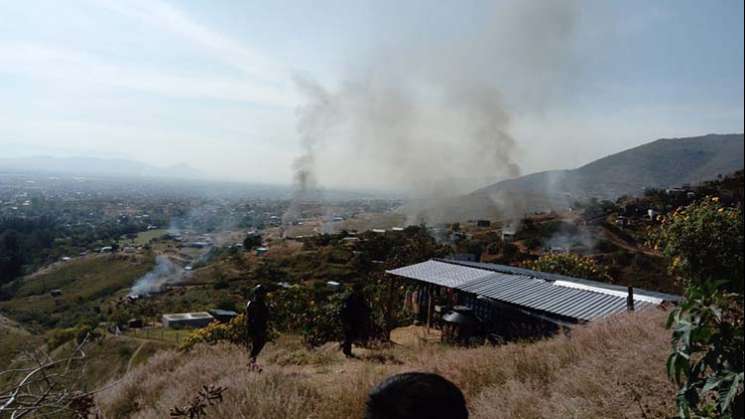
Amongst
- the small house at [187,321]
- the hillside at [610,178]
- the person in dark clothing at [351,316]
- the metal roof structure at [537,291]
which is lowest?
the small house at [187,321]

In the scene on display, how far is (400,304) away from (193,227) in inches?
3033

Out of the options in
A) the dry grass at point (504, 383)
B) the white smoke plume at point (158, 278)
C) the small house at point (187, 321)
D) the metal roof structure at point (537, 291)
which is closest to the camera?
the dry grass at point (504, 383)

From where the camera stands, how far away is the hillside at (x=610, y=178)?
1775 inches

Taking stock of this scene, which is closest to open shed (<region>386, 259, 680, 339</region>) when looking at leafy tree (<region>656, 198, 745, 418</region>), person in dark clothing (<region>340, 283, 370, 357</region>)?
person in dark clothing (<region>340, 283, 370, 357</region>)

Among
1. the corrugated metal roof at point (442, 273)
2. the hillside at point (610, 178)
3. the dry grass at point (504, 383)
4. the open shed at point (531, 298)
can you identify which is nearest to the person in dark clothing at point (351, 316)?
the dry grass at point (504, 383)

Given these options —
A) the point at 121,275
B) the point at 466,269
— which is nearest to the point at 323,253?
the point at 121,275

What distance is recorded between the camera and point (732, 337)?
2.16 m

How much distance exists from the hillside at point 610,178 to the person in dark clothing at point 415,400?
38788mm

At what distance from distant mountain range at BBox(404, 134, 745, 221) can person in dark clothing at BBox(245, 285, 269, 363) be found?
125ft

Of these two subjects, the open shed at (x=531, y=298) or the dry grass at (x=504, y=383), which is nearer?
the dry grass at (x=504, y=383)

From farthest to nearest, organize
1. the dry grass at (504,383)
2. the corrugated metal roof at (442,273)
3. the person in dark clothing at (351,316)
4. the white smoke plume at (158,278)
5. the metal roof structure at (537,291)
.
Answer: the white smoke plume at (158,278) → the corrugated metal roof at (442,273) → the metal roof structure at (537,291) → the person in dark clothing at (351,316) → the dry grass at (504,383)

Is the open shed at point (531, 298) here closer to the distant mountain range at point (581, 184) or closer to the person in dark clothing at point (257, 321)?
the person in dark clothing at point (257, 321)

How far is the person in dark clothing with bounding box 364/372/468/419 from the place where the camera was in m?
1.87

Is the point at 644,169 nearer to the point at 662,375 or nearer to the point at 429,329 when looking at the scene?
the point at 429,329
